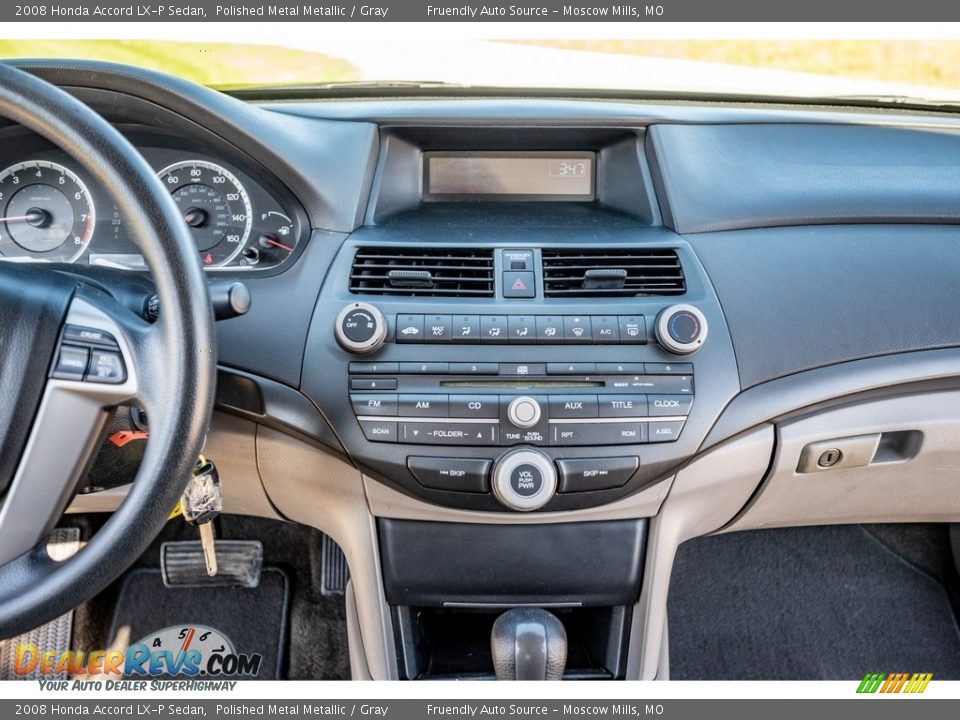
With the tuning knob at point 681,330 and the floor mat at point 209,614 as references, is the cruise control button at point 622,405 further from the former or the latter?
the floor mat at point 209,614

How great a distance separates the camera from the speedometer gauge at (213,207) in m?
1.51

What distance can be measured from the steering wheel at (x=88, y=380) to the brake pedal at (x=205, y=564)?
1.11 m

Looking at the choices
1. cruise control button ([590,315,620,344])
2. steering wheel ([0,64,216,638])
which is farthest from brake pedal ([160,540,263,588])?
cruise control button ([590,315,620,344])

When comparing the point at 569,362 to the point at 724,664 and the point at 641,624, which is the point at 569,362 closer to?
the point at 641,624

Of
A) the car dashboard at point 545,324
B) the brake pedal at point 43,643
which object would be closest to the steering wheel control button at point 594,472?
the car dashboard at point 545,324

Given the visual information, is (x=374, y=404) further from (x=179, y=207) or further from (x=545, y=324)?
(x=179, y=207)

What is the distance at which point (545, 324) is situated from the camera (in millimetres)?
1332

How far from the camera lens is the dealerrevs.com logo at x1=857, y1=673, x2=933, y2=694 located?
1855 millimetres

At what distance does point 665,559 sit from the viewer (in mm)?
1461

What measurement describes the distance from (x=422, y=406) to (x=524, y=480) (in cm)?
22

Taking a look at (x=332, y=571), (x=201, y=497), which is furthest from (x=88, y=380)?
(x=332, y=571)

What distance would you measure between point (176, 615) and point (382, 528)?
3.43 ft

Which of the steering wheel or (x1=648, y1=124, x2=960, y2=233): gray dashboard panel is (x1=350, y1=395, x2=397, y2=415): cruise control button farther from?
(x1=648, y1=124, x2=960, y2=233): gray dashboard panel

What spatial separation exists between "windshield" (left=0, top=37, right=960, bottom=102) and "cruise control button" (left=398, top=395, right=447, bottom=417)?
31.2 inches
